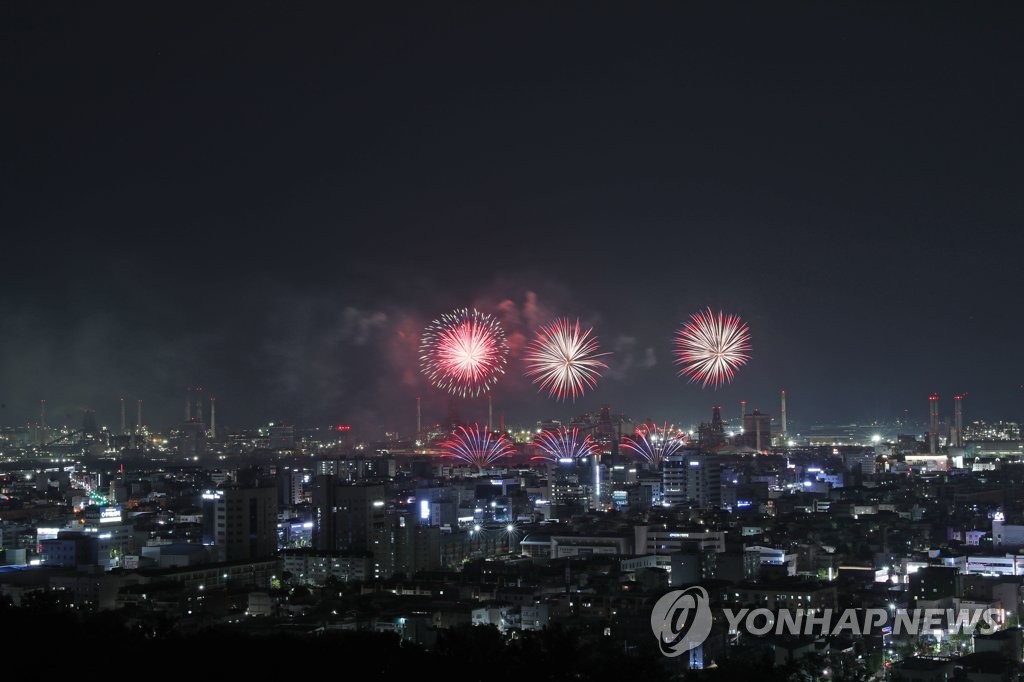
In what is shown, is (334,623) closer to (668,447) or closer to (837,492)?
(837,492)

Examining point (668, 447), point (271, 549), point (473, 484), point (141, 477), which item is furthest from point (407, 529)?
point (141, 477)

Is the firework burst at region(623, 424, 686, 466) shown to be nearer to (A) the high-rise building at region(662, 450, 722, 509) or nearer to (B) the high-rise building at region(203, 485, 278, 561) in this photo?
(A) the high-rise building at region(662, 450, 722, 509)

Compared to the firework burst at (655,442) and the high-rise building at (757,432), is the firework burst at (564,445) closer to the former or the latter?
the firework burst at (655,442)

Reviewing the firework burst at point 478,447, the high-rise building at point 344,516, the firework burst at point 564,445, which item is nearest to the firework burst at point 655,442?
the firework burst at point 564,445

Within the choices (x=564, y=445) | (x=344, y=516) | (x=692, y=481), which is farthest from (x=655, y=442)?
(x=344, y=516)

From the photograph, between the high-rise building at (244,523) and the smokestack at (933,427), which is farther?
the smokestack at (933,427)

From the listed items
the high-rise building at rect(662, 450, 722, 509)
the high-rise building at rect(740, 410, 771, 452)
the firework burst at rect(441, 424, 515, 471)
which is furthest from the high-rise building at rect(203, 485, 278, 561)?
the high-rise building at rect(740, 410, 771, 452)

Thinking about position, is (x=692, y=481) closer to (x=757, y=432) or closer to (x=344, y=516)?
(x=344, y=516)
